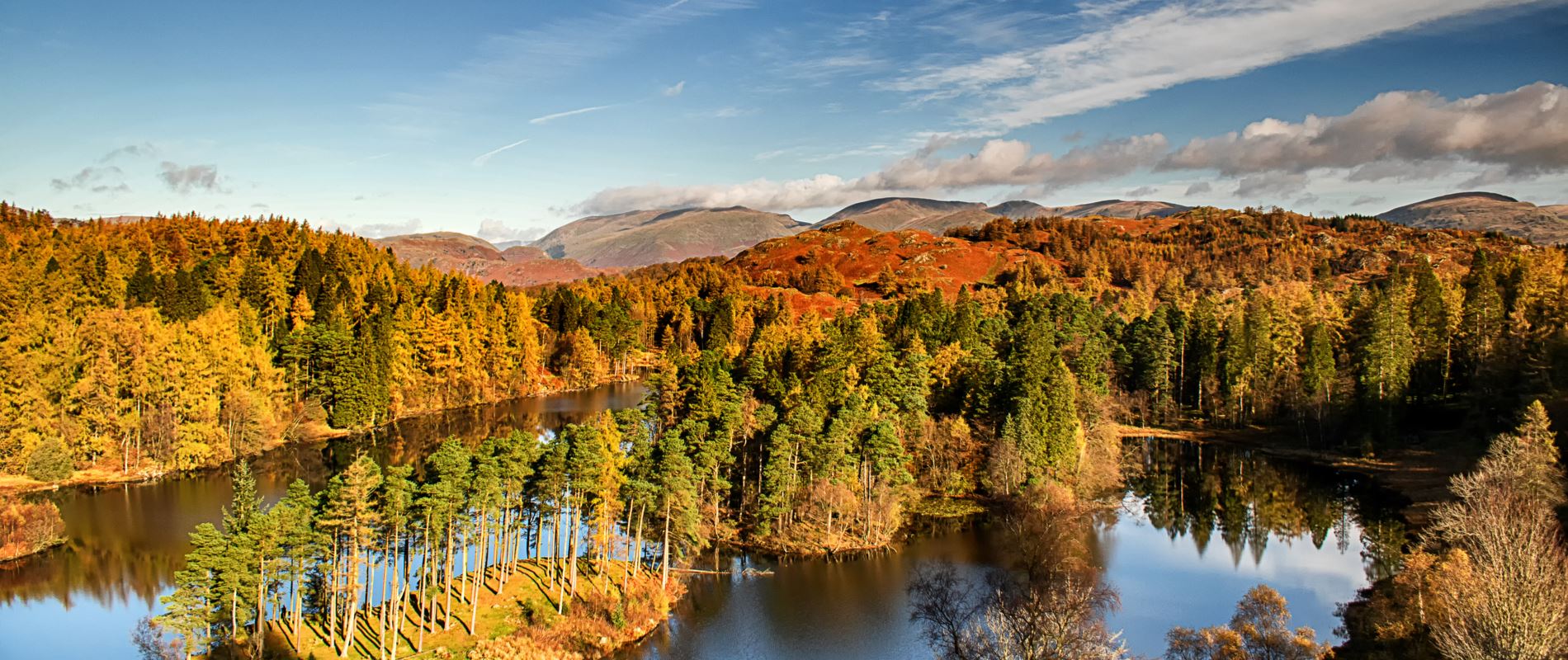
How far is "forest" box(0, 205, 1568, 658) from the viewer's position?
41.2m

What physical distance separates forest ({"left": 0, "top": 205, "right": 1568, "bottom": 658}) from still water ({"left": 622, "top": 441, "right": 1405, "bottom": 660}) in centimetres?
330

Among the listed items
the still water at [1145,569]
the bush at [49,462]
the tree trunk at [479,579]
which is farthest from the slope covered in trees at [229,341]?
the still water at [1145,569]

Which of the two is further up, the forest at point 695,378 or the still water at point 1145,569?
the forest at point 695,378

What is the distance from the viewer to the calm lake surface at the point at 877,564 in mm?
36062

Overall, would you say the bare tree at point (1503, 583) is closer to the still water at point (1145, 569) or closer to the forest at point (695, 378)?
the still water at point (1145, 569)

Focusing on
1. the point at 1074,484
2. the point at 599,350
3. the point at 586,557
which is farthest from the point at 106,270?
the point at 1074,484

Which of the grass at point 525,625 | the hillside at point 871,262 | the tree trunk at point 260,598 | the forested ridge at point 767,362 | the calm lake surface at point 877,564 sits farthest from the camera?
the hillside at point 871,262

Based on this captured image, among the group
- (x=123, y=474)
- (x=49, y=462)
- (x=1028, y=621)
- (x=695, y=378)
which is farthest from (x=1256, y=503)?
(x=49, y=462)

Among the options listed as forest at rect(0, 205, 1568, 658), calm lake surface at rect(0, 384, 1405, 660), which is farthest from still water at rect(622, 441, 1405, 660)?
forest at rect(0, 205, 1568, 658)

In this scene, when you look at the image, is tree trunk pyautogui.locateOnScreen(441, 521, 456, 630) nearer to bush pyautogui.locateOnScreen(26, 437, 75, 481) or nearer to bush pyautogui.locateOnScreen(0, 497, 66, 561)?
bush pyautogui.locateOnScreen(0, 497, 66, 561)

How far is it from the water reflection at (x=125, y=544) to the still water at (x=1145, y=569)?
74.5 feet

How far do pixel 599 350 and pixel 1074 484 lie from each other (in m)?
72.8

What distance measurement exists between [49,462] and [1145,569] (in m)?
66.1

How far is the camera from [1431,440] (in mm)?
68562
